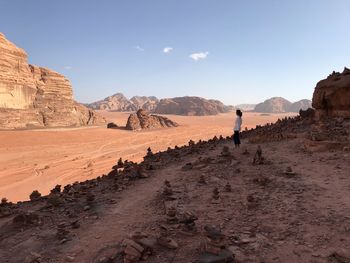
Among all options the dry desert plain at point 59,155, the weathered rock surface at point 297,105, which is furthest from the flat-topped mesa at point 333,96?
the weathered rock surface at point 297,105

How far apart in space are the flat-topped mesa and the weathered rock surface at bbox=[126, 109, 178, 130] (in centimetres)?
2790

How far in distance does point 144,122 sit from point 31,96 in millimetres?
13738

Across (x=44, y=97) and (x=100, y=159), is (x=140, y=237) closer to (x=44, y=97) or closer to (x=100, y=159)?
(x=100, y=159)

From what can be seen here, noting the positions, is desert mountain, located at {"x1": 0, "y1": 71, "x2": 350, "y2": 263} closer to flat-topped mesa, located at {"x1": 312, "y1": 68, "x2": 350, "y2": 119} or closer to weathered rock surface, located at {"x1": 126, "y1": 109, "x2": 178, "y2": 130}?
flat-topped mesa, located at {"x1": 312, "y1": 68, "x2": 350, "y2": 119}

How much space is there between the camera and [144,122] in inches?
1566

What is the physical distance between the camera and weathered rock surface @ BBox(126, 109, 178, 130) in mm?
38562

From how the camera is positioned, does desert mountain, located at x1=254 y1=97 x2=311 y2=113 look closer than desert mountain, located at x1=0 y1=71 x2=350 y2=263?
No

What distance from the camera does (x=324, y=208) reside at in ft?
16.4

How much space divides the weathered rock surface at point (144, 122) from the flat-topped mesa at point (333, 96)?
27898 mm

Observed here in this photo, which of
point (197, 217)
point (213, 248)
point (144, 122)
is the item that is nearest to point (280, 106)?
point (144, 122)

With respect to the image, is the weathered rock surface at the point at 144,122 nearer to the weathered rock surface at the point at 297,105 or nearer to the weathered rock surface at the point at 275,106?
the weathered rock surface at the point at 275,106

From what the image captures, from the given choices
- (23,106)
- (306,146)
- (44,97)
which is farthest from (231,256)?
(44,97)

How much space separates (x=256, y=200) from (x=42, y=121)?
128 feet

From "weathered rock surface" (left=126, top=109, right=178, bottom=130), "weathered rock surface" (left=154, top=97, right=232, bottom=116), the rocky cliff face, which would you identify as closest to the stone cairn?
"weathered rock surface" (left=126, top=109, right=178, bottom=130)
